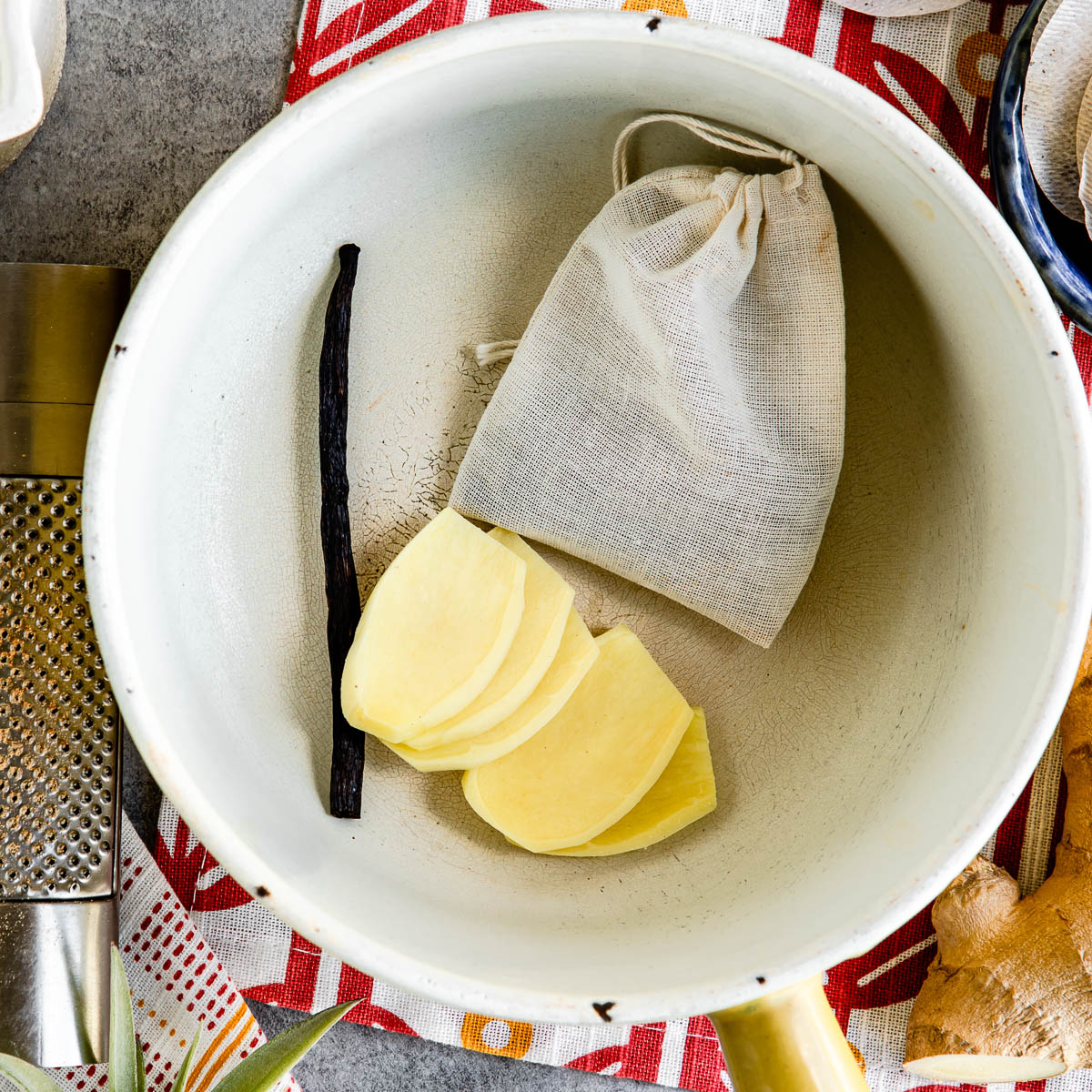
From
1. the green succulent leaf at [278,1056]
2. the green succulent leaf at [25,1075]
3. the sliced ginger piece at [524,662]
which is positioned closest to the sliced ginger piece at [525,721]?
the sliced ginger piece at [524,662]

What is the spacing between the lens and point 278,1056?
22.6 inches

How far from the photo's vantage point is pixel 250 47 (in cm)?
63

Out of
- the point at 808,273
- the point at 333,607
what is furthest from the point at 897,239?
the point at 333,607

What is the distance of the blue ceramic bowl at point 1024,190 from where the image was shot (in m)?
0.54

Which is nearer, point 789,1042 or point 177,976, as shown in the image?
point 789,1042

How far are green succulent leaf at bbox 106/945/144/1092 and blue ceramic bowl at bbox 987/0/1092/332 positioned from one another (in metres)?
0.62

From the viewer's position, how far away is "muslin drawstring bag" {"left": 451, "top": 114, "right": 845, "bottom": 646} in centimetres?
52

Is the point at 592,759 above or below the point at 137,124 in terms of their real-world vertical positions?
below

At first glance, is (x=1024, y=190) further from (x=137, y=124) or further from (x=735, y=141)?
(x=137, y=124)

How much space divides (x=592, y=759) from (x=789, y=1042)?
0.54 ft

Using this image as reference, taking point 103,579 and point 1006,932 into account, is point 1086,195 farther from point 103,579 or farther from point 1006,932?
point 103,579

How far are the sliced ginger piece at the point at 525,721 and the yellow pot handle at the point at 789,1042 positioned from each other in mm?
161

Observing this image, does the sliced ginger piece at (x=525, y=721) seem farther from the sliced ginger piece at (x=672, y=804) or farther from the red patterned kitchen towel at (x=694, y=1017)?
the red patterned kitchen towel at (x=694, y=1017)

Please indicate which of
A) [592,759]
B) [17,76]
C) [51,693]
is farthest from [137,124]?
[592,759]
